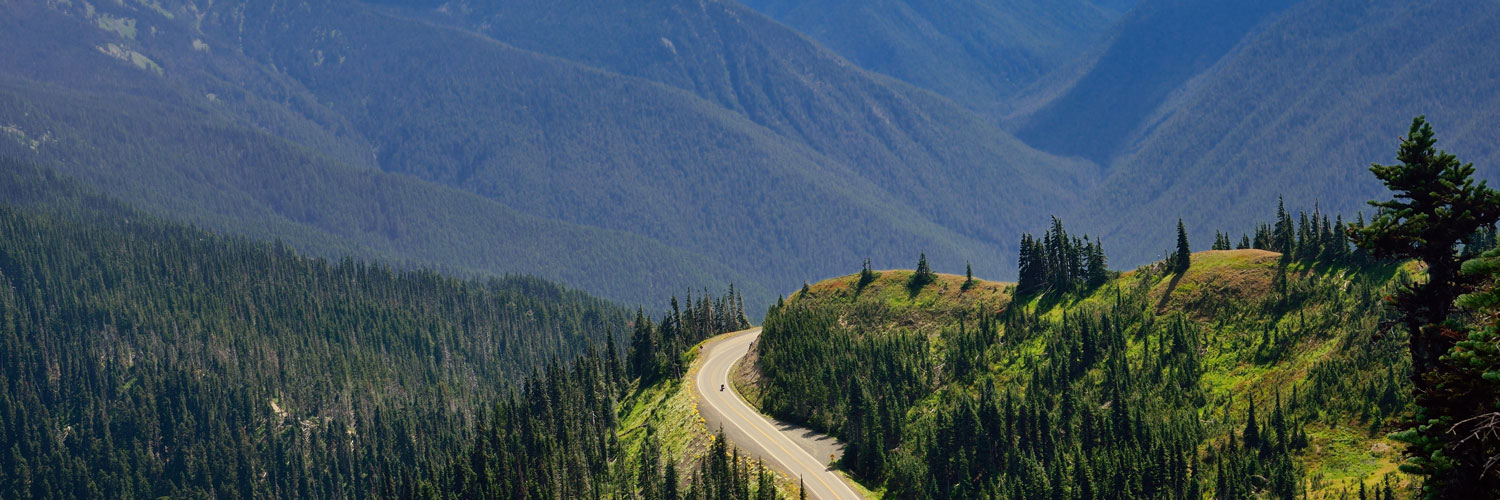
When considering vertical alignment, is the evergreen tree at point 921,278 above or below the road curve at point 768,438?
above

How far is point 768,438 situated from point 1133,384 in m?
39.3

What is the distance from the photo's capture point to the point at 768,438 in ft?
477

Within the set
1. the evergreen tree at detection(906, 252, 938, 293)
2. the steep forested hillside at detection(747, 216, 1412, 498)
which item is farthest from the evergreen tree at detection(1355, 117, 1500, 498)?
the evergreen tree at detection(906, 252, 938, 293)

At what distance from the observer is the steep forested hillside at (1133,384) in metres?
107

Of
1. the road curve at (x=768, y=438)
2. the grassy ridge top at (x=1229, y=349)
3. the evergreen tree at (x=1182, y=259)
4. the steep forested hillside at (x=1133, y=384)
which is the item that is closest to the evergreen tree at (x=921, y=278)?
the grassy ridge top at (x=1229, y=349)

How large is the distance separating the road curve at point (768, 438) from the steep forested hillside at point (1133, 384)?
326 centimetres

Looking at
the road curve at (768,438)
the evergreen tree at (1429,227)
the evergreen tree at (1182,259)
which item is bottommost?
the road curve at (768,438)

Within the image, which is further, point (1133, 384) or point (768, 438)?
point (768, 438)

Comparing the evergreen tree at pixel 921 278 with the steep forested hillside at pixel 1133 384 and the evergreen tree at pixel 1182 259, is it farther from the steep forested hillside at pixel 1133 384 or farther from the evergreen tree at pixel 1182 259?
the evergreen tree at pixel 1182 259

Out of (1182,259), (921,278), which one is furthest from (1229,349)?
(921,278)

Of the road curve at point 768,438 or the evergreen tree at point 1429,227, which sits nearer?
the evergreen tree at point 1429,227

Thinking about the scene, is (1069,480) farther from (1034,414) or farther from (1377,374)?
(1377,374)

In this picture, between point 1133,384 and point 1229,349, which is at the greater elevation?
point 1229,349

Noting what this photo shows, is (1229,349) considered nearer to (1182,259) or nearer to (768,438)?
(1182,259)
